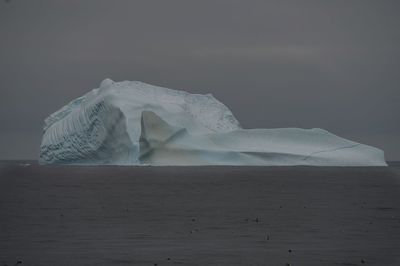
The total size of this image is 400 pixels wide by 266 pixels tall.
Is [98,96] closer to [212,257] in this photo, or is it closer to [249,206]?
[249,206]

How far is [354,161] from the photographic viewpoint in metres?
46.6

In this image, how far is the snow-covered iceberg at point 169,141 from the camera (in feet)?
149

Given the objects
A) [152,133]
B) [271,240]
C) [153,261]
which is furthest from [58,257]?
[152,133]

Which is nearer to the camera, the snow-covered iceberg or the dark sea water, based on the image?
the dark sea water

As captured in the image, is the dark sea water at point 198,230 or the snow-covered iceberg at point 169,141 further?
the snow-covered iceberg at point 169,141

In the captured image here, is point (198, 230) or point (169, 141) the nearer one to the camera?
point (198, 230)

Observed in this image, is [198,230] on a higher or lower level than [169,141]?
lower

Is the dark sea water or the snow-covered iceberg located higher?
the snow-covered iceberg

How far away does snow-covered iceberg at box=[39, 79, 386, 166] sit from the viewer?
45562mm

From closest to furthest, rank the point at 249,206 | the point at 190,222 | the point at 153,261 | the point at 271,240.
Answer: the point at 153,261 → the point at 271,240 → the point at 190,222 → the point at 249,206

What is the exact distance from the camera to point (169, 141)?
45.6 m

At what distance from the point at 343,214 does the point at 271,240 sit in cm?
628

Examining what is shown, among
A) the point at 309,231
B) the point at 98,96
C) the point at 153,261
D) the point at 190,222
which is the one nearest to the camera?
the point at 153,261

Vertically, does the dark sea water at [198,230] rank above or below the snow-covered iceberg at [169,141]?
below
